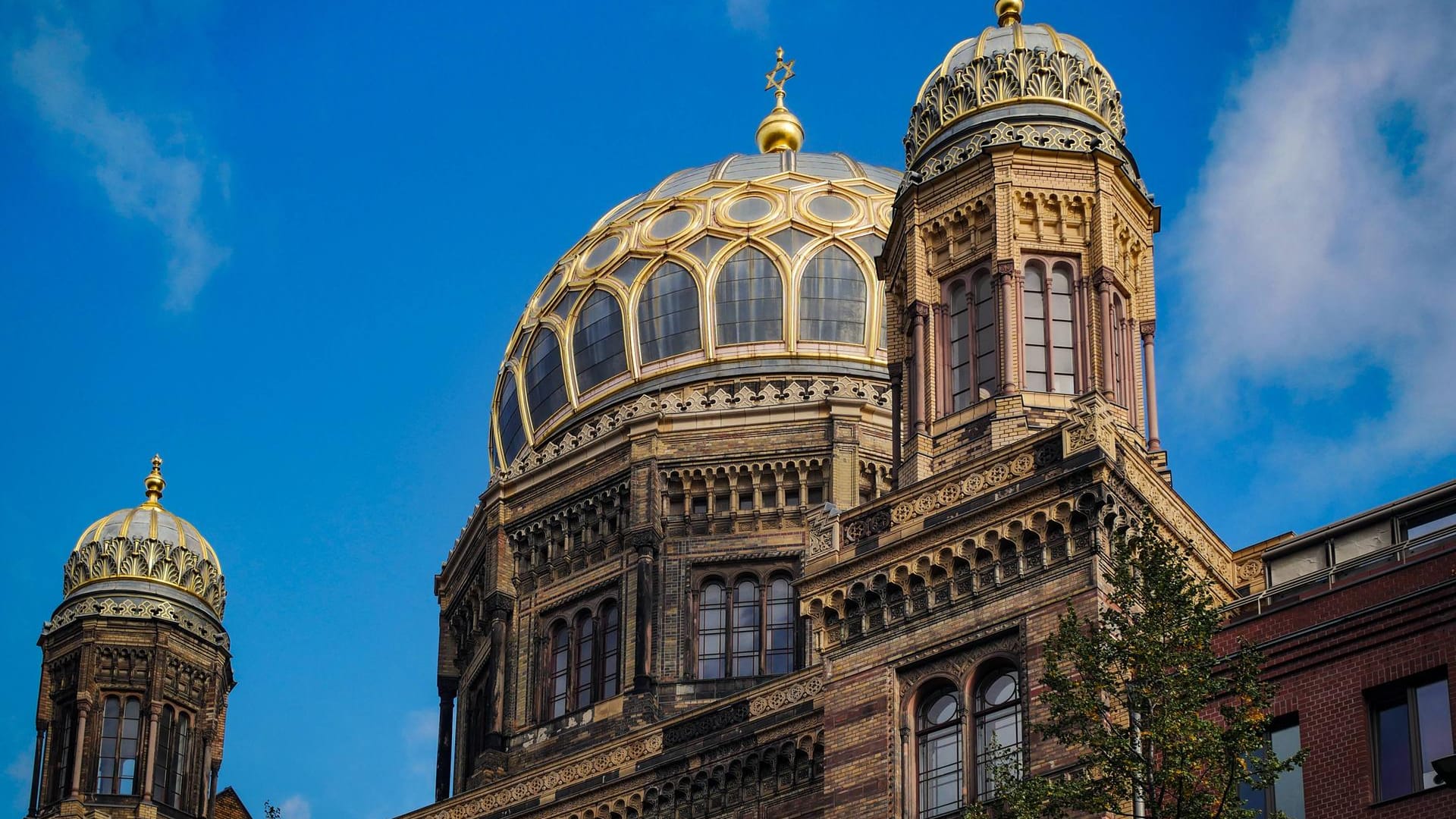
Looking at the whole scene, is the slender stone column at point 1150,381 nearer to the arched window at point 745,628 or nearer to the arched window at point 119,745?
the arched window at point 745,628

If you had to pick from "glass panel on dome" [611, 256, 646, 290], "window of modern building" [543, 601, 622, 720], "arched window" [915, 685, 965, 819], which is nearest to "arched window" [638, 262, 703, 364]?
"glass panel on dome" [611, 256, 646, 290]

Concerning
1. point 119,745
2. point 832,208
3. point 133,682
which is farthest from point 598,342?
point 119,745

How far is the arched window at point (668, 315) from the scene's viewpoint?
213ft

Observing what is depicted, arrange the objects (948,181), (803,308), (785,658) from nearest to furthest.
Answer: (948,181)
(785,658)
(803,308)

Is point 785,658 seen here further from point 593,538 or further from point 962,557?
point 962,557

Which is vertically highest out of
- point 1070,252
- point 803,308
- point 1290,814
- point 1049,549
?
point 803,308

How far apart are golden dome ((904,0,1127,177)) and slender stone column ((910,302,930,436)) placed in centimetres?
284

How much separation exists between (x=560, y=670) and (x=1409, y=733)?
28.5 m

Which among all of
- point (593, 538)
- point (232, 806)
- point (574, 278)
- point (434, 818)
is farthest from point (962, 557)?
point (232, 806)

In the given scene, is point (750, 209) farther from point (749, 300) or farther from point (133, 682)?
point (133, 682)

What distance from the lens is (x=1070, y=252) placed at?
47.4 meters

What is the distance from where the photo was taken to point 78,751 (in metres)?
63.4

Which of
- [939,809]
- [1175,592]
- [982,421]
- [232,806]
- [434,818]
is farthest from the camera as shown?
[232,806]

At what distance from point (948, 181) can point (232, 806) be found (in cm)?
2983
